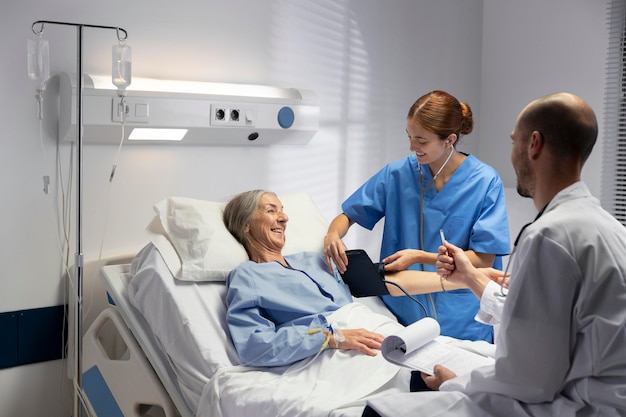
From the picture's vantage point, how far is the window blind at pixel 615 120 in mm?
3697

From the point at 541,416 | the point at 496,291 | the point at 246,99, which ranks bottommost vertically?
the point at 541,416

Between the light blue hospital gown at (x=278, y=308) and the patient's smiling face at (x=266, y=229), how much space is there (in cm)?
10

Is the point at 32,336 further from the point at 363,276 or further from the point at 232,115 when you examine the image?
the point at 363,276

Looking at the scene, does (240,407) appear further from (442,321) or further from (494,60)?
(494,60)

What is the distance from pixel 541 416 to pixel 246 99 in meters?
1.92

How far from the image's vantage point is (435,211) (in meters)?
2.79

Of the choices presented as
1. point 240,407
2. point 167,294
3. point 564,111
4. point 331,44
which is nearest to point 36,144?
point 167,294

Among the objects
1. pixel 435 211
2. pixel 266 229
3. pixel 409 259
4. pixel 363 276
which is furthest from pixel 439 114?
pixel 266 229

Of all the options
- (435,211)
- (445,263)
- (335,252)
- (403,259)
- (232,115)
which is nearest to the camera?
(445,263)

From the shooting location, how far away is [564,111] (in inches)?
60.0

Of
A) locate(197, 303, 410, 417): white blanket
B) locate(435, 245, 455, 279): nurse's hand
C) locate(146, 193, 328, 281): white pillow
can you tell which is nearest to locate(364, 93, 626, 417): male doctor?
locate(197, 303, 410, 417): white blanket

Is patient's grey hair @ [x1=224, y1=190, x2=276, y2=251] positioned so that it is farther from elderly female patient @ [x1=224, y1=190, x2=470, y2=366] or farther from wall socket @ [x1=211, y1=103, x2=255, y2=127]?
wall socket @ [x1=211, y1=103, x2=255, y2=127]

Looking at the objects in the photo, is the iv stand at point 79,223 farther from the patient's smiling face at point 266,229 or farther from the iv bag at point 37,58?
the patient's smiling face at point 266,229

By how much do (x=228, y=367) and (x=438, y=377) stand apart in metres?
0.70
